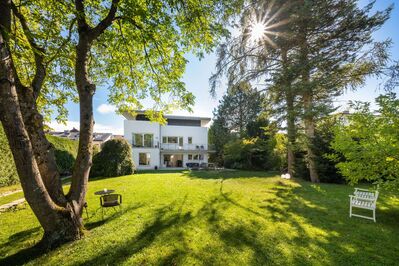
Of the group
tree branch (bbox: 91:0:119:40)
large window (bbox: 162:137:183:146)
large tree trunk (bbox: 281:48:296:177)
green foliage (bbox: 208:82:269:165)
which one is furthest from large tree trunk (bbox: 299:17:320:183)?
green foliage (bbox: 208:82:269:165)

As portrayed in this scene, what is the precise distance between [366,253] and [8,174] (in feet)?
56.6

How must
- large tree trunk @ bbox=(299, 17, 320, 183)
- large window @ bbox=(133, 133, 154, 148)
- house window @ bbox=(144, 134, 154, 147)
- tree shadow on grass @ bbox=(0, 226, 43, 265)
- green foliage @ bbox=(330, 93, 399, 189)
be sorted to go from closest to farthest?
tree shadow on grass @ bbox=(0, 226, 43, 265)
green foliage @ bbox=(330, 93, 399, 189)
large tree trunk @ bbox=(299, 17, 320, 183)
large window @ bbox=(133, 133, 154, 148)
house window @ bbox=(144, 134, 154, 147)

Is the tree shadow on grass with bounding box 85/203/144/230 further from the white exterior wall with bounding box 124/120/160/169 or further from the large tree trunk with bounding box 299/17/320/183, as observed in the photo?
the white exterior wall with bounding box 124/120/160/169

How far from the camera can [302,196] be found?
9438mm

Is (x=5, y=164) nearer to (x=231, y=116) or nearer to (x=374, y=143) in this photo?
(x=374, y=143)

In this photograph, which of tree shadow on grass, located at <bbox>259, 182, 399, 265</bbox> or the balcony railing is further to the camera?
the balcony railing

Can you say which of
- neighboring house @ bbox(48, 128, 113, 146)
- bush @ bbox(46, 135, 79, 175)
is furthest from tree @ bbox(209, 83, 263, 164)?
neighboring house @ bbox(48, 128, 113, 146)

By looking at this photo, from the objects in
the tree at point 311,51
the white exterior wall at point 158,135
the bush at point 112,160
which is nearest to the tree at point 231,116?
the white exterior wall at point 158,135

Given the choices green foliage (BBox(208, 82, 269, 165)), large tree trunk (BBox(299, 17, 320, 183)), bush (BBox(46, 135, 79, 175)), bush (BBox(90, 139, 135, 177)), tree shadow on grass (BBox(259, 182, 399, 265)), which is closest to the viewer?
tree shadow on grass (BBox(259, 182, 399, 265))

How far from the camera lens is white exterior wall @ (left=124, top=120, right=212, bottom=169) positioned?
25.5m

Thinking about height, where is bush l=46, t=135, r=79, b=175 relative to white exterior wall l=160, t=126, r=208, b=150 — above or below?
below

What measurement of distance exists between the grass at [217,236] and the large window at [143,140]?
18761mm

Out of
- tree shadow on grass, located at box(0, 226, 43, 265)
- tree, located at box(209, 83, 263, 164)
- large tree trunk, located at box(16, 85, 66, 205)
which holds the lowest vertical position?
tree shadow on grass, located at box(0, 226, 43, 265)

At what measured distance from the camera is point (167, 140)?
27.5m
